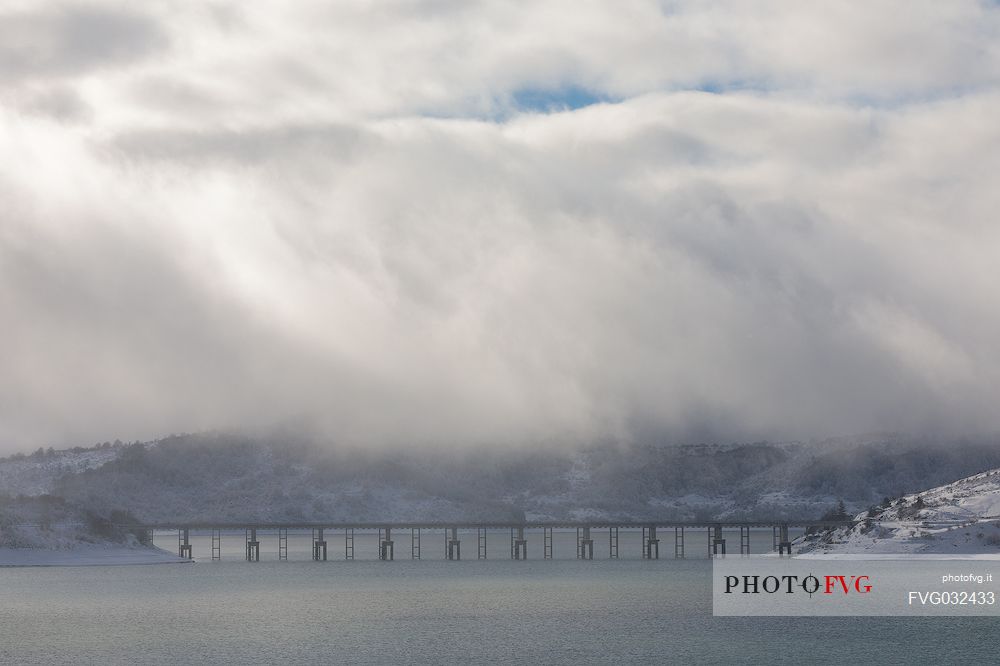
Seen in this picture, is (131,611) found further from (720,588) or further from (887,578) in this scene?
(887,578)

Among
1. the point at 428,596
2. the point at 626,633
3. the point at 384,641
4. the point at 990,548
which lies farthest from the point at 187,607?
the point at 990,548

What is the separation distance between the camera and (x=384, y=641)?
99.9 m

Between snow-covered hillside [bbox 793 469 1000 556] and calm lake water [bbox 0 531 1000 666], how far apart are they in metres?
37.2

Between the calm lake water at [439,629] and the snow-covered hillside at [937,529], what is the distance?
37249 millimetres

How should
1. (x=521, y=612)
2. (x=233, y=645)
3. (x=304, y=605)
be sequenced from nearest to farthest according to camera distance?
(x=233, y=645) → (x=521, y=612) → (x=304, y=605)

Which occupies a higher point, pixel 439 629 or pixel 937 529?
pixel 937 529

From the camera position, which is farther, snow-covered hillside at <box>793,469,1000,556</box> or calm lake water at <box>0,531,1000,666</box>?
snow-covered hillside at <box>793,469,1000,556</box>

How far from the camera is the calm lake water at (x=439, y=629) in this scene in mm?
90500

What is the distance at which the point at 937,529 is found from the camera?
598 feet

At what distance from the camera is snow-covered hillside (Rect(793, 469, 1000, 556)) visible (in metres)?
176

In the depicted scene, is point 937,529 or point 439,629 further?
point 937,529

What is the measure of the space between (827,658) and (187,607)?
66.7m

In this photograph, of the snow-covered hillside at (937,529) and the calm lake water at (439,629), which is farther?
the snow-covered hillside at (937,529)

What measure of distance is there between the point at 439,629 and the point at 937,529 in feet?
322
